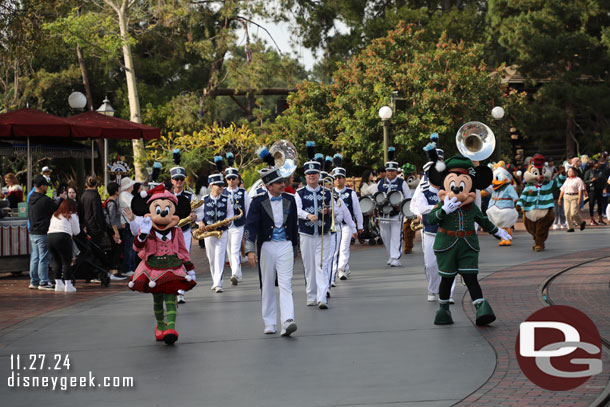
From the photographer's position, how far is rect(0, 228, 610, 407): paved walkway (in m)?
6.71

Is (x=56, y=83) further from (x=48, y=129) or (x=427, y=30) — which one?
(x=48, y=129)

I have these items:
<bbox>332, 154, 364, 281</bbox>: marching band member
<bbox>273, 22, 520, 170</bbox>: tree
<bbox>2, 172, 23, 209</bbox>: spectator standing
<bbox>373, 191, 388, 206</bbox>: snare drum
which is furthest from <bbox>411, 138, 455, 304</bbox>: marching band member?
<bbox>273, 22, 520, 170</bbox>: tree

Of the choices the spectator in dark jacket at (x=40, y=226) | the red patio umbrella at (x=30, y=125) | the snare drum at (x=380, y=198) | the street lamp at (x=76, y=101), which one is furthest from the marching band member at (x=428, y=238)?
the street lamp at (x=76, y=101)

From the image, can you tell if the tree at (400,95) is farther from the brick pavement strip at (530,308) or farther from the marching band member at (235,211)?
the marching band member at (235,211)

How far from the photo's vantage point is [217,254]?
13266mm

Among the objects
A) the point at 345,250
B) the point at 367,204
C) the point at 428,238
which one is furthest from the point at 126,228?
the point at 428,238

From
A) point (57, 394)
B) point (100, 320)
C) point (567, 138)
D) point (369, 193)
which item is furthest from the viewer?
point (567, 138)

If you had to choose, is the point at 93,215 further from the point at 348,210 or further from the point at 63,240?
the point at 348,210

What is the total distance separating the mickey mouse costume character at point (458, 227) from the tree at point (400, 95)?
18643mm

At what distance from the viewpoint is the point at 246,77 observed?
105 ft

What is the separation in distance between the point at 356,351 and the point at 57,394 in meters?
2.72

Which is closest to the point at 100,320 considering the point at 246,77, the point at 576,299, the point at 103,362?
the point at 103,362

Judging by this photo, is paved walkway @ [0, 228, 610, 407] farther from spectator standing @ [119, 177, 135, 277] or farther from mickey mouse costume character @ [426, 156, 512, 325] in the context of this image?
spectator standing @ [119, 177, 135, 277]

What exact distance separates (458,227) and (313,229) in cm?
265
